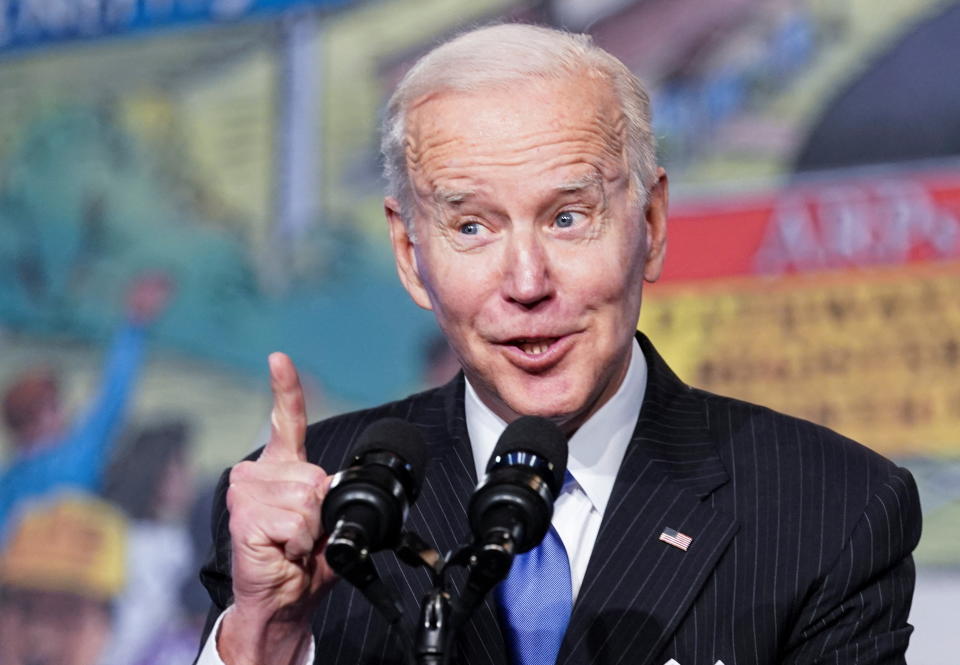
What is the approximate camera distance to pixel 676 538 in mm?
2004

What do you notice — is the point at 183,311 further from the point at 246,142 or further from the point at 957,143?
the point at 957,143

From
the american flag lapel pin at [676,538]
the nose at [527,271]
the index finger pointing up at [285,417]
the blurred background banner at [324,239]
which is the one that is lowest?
the index finger pointing up at [285,417]

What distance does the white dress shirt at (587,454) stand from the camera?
204cm

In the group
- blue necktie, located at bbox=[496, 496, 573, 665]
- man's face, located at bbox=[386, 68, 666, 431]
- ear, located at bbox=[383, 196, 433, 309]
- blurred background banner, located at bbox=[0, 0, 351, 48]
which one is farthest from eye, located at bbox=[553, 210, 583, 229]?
blurred background banner, located at bbox=[0, 0, 351, 48]

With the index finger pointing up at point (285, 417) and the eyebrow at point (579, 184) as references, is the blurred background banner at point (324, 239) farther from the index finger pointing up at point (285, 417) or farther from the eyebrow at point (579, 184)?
the index finger pointing up at point (285, 417)

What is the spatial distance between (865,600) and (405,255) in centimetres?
88

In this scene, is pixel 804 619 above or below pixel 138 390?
below

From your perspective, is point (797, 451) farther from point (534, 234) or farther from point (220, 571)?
point (220, 571)

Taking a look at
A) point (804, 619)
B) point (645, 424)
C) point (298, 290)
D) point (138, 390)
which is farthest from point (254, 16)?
point (804, 619)

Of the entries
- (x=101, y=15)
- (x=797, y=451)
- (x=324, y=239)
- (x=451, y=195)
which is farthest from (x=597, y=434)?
(x=101, y=15)

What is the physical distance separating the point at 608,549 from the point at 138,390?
2.38 meters

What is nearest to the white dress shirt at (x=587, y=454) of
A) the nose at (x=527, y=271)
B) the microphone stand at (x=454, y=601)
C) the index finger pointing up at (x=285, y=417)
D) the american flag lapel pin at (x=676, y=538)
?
the american flag lapel pin at (x=676, y=538)

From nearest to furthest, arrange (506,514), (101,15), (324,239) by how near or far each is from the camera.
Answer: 1. (506,514)
2. (324,239)
3. (101,15)

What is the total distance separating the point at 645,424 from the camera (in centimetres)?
216
